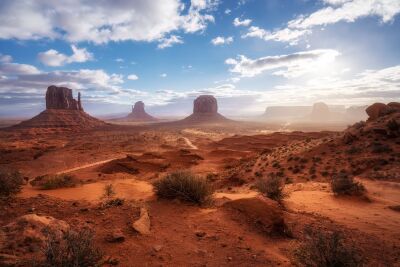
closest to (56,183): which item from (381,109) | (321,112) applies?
(381,109)

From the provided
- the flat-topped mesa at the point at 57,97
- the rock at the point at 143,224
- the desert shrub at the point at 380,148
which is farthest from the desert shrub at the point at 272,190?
the flat-topped mesa at the point at 57,97

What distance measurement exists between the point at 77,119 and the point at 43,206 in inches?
3242

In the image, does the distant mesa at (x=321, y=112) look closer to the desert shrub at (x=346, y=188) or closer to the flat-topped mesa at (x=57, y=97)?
the flat-topped mesa at (x=57, y=97)

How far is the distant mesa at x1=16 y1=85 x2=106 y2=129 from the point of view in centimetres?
7288

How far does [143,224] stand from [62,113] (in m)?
87.8

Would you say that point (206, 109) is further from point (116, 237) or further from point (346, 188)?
point (116, 237)

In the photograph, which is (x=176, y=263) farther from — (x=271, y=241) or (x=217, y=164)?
(x=217, y=164)

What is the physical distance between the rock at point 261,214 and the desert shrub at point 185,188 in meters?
0.93

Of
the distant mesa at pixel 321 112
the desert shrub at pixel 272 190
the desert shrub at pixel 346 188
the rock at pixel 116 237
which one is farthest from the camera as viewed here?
the distant mesa at pixel 321 112

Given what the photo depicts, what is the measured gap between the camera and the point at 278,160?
17.8 metres

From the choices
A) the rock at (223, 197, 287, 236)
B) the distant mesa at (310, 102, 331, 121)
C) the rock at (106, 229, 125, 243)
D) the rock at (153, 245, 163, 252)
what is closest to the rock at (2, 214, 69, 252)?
the rock at (106, 229, 125, 243)

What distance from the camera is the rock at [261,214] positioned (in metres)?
5.52

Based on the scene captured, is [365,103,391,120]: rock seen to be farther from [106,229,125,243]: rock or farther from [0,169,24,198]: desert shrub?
[0,169,24,198]: desert shrub

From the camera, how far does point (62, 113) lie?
80625mm
